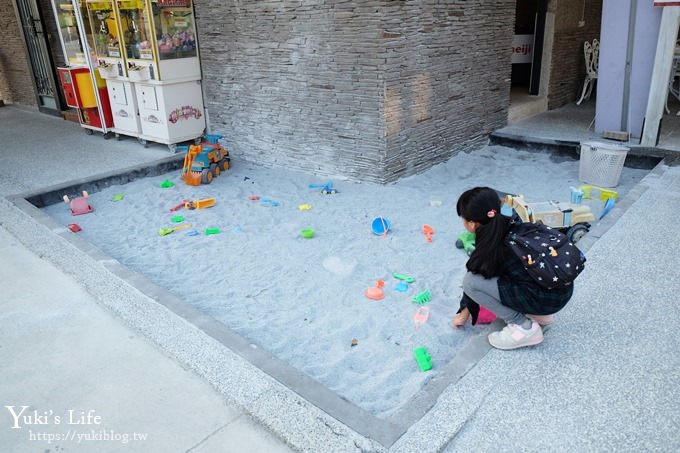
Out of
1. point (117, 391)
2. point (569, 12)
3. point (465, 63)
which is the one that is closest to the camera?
point (117, 391)

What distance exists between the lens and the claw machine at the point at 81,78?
7.82 metres

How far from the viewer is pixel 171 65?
684 centimetres

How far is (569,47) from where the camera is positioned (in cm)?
883

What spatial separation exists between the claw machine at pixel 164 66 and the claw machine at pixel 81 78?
0.95 m

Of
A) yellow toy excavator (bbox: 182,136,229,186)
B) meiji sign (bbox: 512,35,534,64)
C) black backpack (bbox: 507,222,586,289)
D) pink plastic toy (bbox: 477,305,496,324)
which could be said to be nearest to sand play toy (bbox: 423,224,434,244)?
pink plastic toy (bbox: 477,305,496,324)

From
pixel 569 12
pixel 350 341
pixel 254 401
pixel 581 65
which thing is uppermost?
pixel 569 12

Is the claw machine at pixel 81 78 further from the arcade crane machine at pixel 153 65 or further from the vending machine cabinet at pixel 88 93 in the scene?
the arcade crane machine at pixel 153 65

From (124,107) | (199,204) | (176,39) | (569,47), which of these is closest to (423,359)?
(199,204)

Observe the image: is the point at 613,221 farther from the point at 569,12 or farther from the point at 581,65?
the point at 581,65

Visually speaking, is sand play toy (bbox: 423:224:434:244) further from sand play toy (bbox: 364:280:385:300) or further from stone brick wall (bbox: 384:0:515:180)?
stone brick wall (bbox: 384:0:515:180)

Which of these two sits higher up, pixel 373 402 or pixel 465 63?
pixel 465 63

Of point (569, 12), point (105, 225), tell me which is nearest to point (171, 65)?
point (105, 225)

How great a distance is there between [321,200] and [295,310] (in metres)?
2.22

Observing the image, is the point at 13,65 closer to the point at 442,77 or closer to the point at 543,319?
the point at 442,77
